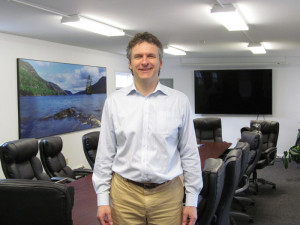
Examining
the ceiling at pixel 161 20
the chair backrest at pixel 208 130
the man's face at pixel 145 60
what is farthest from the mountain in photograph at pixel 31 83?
the man's face at pixel 145 60

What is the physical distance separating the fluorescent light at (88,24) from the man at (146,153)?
2.45 metres

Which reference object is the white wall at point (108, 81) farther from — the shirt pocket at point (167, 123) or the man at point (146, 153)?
the shirt pocket at point (167, 123)

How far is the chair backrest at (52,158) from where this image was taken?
4.05 metres

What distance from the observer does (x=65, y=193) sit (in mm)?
1502

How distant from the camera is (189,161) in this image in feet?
5.50

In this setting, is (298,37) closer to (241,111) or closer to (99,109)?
(241,111)

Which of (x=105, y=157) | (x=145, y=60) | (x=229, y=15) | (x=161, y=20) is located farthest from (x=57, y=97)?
(x=145, y=60)

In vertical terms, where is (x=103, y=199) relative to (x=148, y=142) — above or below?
below

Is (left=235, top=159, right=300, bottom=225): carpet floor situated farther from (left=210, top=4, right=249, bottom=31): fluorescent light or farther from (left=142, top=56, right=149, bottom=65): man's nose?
(left=142, top=56, right=149, bottom=65): man's nose

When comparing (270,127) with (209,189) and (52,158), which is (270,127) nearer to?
(52,158)

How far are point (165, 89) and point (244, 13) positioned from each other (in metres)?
2.60

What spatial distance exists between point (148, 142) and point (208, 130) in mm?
4980

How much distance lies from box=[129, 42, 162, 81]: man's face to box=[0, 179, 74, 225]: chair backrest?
63cm

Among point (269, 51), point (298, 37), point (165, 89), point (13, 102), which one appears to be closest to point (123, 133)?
point (165, 89)
